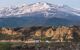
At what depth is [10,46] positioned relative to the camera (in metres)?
18.3

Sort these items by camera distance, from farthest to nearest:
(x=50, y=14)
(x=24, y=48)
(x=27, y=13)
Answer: (x=50, y=14) < (x=27, y=13) < (x=24, y=48)

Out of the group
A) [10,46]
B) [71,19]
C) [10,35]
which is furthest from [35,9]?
[10,46]

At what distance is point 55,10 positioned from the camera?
4778cm

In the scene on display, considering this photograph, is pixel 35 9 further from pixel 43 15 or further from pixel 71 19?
pixel 71 19

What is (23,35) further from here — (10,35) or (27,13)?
(27,13)

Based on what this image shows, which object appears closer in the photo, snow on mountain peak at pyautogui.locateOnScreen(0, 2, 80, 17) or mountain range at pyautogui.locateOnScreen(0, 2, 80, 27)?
mountain range at pyautogui.locateOnScreen(0, 2, 80, 27)

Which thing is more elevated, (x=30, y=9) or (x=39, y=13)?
(x=30, y=9)

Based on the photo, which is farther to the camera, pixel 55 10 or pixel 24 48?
pixel 55 10

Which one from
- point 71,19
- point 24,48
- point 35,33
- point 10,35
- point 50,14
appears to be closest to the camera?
point 24,48

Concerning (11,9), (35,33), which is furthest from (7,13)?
(35,33)

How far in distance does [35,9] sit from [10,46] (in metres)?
28.3

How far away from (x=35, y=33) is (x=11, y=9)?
1829cm

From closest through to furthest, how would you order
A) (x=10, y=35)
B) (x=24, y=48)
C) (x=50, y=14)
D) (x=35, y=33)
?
(x=24, y=48), (x=10, y=35), (x=35, y=33), (x=50, y=14)

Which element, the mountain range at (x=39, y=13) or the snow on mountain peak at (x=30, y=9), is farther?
the snow on mountain peak at (x=30, y=9)
